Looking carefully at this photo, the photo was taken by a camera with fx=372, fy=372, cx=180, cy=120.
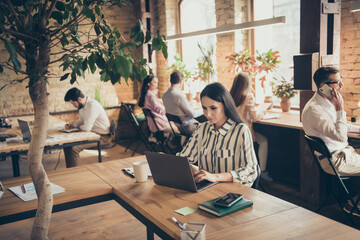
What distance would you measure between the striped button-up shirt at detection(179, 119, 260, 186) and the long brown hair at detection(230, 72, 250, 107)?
1.73 meters

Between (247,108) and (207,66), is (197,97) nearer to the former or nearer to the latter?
(207,66)

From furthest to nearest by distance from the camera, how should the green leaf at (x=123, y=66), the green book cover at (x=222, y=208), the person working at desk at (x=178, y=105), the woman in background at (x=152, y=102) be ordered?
the woman in background at (x=152, y=102) → the person working at desk at (x=178, y=105) → the green book cover at (x=222, y=208) → the green leaf at (x=123, y=66)

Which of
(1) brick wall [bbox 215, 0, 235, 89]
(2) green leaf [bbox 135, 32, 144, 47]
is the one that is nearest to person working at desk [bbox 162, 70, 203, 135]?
(1) brick wall [bbox 215, 0, 235, 89]

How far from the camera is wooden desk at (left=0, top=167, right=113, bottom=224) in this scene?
1.97 meters

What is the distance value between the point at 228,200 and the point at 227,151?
654 millimetres

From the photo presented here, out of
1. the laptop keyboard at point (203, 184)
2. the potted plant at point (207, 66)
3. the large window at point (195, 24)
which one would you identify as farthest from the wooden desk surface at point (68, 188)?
the large window at point (195, 24)

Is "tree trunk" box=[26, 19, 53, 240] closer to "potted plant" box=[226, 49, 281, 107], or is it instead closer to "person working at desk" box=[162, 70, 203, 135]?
"person working at desk" box=[162, 70, 203, 135]

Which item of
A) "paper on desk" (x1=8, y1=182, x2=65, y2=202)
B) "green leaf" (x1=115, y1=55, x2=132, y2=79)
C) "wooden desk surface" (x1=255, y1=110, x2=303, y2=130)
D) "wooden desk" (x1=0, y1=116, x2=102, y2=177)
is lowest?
"wooden desk" (x1=0, y1=116, x2=102, y2=177)

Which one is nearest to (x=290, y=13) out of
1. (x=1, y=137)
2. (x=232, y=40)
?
(x=232, y=40)

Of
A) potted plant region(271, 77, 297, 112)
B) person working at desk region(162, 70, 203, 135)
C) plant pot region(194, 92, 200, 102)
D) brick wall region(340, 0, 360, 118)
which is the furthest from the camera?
plant pot region(194, 92, 200, 102)

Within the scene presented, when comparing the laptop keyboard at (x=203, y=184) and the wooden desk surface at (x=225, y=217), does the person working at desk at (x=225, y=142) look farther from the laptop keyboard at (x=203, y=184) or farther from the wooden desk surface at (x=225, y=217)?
the wooden desk surface at (x=225, y=217)

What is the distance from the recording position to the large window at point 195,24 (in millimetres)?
6828

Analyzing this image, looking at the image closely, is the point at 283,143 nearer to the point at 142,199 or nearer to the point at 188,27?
the point at 142,199

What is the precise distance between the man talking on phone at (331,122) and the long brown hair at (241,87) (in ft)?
3.15
